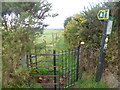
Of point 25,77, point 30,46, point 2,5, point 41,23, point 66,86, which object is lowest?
point 66,86

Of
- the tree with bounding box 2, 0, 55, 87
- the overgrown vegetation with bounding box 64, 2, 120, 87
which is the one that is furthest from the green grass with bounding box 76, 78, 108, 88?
the tree with bounding box 2, 0, 55, 87

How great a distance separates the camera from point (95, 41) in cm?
323

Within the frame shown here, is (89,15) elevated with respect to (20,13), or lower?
elevated

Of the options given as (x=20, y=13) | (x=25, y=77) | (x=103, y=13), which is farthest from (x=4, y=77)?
(x=103, y=13)

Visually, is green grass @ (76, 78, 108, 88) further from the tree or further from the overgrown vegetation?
the tree

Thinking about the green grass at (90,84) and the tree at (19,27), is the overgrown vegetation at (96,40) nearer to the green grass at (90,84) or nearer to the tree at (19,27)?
the green grass at (90,84)

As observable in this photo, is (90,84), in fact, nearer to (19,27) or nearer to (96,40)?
(96,40)

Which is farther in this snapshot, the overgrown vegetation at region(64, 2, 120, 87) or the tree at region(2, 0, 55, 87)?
the overgrown vegetation at region(64, 2, 120, 87)

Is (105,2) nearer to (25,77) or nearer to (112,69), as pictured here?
(112,69)

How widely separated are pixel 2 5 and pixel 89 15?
2.69 m

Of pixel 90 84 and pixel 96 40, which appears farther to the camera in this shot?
pixel 96 40

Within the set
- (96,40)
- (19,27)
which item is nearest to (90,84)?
(96,40)

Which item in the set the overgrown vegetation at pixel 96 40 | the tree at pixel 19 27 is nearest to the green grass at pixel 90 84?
the overgrown vegetation at pixel 96 40

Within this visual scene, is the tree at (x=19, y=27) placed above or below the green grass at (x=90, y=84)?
above
